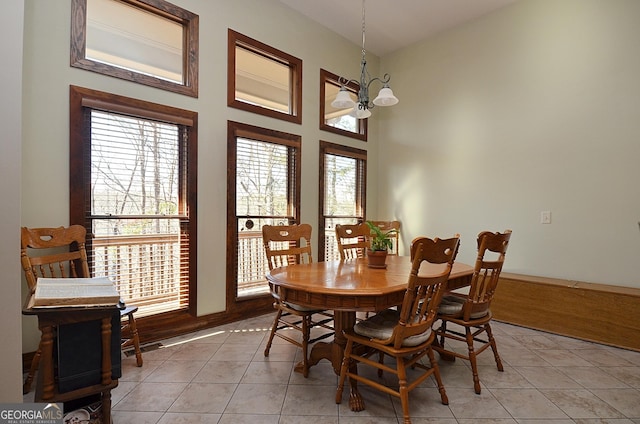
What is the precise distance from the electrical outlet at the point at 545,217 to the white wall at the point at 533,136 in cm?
4

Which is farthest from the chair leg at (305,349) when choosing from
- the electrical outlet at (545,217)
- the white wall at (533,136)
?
the electrical outlet at (545,217)

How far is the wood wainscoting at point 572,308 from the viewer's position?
2.77 m

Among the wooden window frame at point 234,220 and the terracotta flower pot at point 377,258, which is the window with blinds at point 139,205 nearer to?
the wooden window frame at point 234,220

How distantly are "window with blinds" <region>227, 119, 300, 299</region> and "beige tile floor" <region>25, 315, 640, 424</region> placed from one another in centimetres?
88

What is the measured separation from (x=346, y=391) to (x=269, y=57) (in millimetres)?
3486

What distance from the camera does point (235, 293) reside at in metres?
3.39

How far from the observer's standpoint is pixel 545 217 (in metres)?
3.45

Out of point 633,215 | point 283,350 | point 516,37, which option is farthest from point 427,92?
point 283,350

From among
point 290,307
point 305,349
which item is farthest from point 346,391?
point 290,307

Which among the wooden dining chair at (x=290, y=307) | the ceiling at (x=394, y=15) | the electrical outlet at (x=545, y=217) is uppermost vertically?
the ceiling at (x=394, y=15)

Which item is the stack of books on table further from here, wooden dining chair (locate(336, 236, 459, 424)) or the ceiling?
the ceiling

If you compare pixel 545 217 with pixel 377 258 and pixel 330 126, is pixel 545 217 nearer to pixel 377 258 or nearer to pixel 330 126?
pixel 377 258

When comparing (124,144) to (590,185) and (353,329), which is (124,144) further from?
(590,185)

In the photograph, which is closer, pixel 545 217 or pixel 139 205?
pixel 139 205
